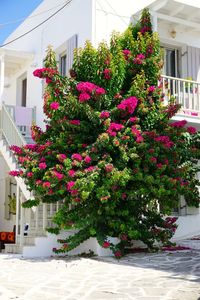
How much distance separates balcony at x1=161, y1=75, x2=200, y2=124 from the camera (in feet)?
41.8

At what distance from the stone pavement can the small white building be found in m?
1.61

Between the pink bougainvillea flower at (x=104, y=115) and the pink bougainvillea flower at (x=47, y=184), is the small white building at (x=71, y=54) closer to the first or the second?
the pink bougainvillea flower at (x=47, y=184)

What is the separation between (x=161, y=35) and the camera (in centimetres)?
1446

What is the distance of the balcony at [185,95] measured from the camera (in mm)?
12750

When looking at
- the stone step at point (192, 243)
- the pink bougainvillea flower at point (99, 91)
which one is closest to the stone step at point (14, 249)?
the stone step at point (192, 243)

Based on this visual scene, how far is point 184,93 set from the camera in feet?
42.2

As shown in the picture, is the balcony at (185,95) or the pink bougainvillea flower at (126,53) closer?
the pink bougainvillea flower at (126,53)

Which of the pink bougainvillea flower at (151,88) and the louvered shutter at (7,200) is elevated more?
the pink bougainvillea flower at (151,88)

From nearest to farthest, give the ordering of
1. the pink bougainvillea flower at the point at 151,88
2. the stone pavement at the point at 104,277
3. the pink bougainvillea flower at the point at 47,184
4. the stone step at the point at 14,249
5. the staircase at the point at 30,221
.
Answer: the stone pavement at the point at 104,277
the pink bougainvillea flower at the point at 47,184
the pink bougainvillea flower at the point at 151,88
the staircase at the point at 30,221
the stone step at the point at 14,249

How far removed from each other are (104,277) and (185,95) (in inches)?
280

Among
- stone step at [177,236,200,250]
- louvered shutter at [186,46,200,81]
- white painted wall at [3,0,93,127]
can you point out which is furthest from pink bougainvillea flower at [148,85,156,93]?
louvered shutter at [186,46,200,81]

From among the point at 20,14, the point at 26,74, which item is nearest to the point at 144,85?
the point at 26,74

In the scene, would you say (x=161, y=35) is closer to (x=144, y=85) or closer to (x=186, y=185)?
(x=144, y=85)

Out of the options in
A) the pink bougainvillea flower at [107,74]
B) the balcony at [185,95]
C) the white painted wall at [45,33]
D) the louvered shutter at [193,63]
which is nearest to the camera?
the pink bougainvillea flower at [107,74]
